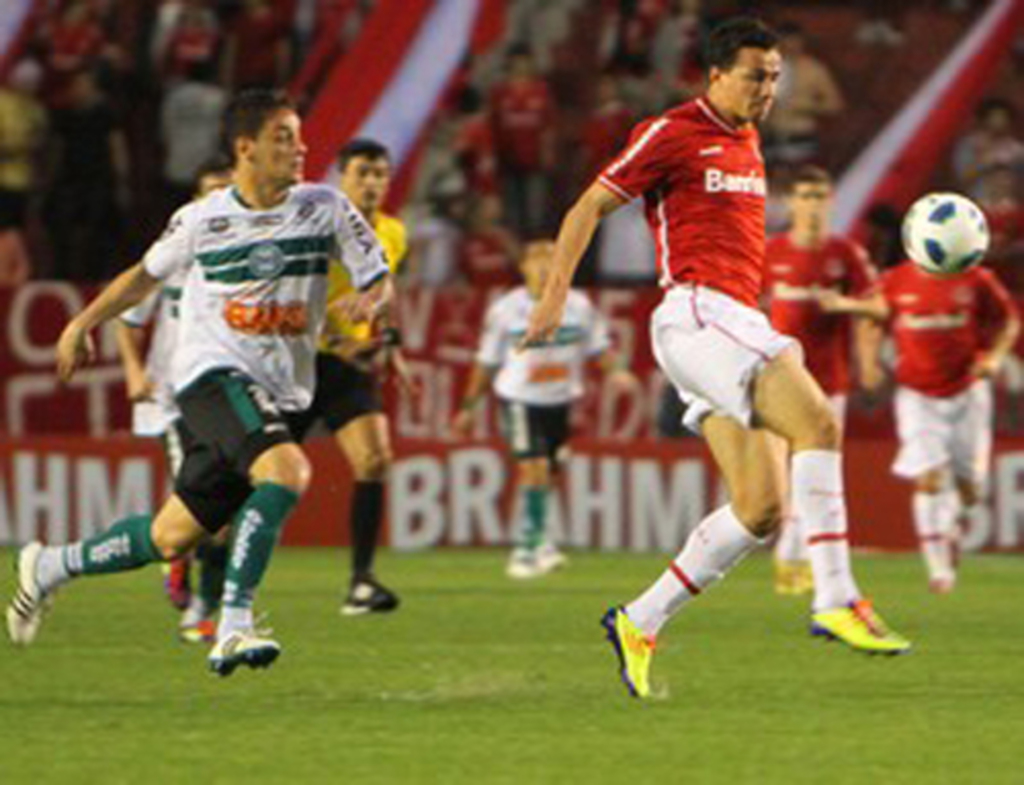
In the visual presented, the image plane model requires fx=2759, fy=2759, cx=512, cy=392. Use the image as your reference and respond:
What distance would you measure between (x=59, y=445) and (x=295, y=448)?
8821mm

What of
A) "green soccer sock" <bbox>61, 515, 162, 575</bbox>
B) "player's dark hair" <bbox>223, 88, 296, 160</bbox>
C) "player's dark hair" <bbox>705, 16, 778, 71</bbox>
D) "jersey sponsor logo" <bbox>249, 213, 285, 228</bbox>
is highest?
"player's dark hair" <bbox>705, 16, 778, 71</bbox>

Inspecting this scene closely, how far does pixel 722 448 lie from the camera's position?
8609 millimetres

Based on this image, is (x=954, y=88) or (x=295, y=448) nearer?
(x=295, y=448)

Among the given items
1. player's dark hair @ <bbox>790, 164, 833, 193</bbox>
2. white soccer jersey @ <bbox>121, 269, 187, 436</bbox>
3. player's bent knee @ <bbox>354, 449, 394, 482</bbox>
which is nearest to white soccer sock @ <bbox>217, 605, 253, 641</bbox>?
white soccer jersey @ <bbox>121, 269, 187, 436</bbox>

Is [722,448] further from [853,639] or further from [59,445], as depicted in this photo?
[59,445]

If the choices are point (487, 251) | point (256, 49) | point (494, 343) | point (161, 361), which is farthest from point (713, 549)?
point (256, 49)

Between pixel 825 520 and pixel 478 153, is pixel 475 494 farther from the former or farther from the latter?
pixel 825 520

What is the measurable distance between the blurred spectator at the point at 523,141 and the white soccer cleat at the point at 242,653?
11249 mm

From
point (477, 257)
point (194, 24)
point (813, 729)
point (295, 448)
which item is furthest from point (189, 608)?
point (194, 24)

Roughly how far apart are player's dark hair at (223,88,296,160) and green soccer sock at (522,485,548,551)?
6479 millimetres

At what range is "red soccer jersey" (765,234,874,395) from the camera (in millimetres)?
13211

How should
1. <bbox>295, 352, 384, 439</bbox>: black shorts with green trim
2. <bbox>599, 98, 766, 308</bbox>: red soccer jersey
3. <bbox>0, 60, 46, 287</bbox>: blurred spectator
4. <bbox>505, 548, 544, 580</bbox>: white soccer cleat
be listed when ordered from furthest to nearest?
1. <bbox>0, 60, 46, 287</bbox>: blurred spectator
2. <bbox>505, 548, 544, 580</bbox>: white soccer cleat
3. <bbox>295, 352, 384, 439</bbox>: black shorts with green trim
4. <bbox>599, 98, 766, 308</bbox>: red soccer jersey

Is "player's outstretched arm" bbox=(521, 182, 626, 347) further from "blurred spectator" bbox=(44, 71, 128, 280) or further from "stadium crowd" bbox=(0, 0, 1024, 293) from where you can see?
"blurred spectator" bbox=(44, 71, 128, 280)

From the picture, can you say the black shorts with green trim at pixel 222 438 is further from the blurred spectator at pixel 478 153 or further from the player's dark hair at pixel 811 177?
the blurred spectator at pixel 478 153
